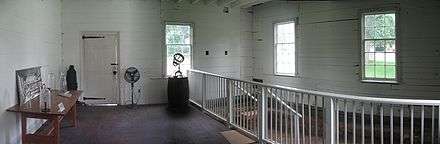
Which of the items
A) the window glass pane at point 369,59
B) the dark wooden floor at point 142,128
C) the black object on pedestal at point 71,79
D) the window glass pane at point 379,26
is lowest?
the dark wooden floor at point 142,128

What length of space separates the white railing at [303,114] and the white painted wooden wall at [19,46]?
2.93 m

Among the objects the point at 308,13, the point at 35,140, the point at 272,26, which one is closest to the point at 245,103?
the point at 35,140

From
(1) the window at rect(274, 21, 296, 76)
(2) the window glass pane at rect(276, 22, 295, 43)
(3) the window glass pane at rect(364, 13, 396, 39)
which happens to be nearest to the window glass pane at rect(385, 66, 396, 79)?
(3) the window glass pane at rect(364, 13, 396, 39)

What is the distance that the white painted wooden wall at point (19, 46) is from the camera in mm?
4086

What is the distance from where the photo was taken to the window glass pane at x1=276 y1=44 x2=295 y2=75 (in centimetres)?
895

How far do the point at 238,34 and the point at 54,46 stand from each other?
4.58 meters

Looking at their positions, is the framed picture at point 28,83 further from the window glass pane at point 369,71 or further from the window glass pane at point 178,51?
the window glass pane at point 369,71

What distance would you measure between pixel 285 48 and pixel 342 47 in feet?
5.50

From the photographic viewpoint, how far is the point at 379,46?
7.13 metres

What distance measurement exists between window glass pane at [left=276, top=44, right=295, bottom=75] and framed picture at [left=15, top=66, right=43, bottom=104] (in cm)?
564

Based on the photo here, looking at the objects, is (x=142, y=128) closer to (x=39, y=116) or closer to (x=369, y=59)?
(x=39, y=116)

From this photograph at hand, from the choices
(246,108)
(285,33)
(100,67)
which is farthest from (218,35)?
(246,108)

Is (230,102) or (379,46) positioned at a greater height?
(379,46)

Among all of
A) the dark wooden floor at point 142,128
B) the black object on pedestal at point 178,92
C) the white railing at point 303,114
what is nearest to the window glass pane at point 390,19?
the white railing at point 303,114
